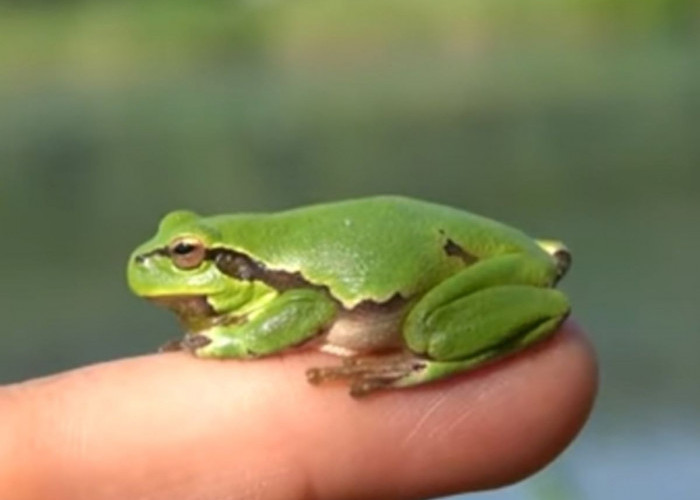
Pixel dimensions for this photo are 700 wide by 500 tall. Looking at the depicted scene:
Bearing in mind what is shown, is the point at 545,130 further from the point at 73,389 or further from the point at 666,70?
the point at 73,389

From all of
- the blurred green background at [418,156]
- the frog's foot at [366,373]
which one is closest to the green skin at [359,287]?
the frog's foot at [366,373]

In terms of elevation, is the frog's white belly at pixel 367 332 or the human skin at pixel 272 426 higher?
the frog's white belly at pixel 367 332

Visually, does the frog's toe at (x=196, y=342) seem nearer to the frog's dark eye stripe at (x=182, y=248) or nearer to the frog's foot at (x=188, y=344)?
the frog's foot at (x=188, y=344)

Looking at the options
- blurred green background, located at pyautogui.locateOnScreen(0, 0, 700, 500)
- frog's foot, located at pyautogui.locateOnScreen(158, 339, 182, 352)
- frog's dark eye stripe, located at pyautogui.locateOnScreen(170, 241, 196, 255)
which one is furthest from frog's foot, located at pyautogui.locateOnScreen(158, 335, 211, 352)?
blurred green background, located at pyautogui.locateOnScreen(0, 0, 700, 500)

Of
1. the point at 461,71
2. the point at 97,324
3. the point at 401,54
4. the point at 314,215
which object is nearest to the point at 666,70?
the point at 461,71

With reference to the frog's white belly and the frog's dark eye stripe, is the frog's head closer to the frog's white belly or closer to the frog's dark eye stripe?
the frog's dark eye stripe

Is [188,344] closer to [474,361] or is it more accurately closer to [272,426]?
[272,426]
